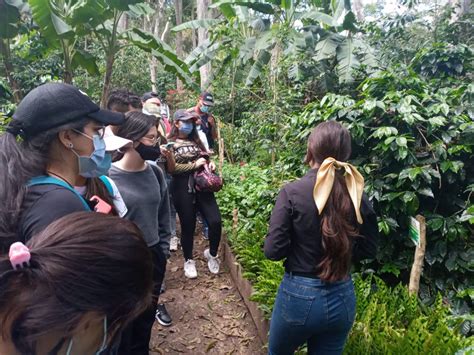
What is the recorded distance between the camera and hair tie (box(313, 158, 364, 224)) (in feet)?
5.99

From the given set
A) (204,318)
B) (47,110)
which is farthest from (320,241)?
(204,318)

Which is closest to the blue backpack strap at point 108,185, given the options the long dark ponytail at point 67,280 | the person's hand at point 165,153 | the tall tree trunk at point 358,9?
the long dark ponytail at point 67,280

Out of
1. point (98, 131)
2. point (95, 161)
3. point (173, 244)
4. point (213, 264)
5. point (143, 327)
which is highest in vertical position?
point (98, 131)

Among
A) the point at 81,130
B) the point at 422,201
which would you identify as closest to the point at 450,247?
the point at 422,201

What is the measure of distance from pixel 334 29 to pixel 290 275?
551cm

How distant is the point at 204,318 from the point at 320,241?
2114 mm

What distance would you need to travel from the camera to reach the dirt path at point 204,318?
317 cm

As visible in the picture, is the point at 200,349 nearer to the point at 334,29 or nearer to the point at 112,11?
the point at 112,11

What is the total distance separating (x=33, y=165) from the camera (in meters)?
1.40

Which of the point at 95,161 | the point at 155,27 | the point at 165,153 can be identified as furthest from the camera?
the point at 155,27

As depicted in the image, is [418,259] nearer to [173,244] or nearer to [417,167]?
[417,167]

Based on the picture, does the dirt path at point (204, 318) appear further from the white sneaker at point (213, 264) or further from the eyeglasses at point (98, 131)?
the eyeglasses at point (98, 131)

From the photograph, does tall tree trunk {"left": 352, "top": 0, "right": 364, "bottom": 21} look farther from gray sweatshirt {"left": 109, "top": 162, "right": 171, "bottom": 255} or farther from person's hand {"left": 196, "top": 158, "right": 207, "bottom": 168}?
gray sweatshirt {"left": 109, "top": 162, "right": 171, "bottom": 255}

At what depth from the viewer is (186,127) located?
3896 mm
